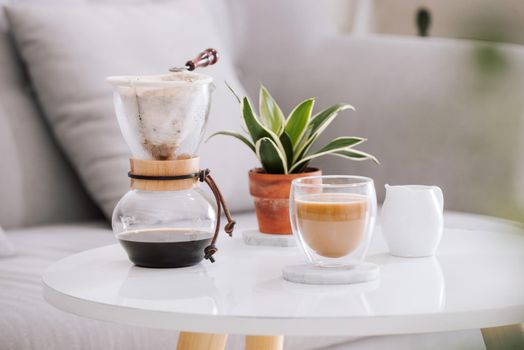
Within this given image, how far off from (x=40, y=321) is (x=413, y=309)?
632mm

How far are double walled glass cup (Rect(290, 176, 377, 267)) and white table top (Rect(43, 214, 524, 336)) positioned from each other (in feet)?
0.16

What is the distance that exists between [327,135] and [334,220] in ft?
3.57

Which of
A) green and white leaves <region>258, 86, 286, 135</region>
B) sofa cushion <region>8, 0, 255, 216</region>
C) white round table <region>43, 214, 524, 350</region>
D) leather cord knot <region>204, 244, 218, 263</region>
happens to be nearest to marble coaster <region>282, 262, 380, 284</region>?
white round table <region>43, 214, 524, 350</region>

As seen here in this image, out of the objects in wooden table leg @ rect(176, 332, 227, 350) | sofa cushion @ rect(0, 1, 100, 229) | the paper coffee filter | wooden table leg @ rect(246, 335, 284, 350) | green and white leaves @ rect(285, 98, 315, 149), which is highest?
the paper coffee filter

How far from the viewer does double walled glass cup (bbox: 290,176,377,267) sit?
922 mm

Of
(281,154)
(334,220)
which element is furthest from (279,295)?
(281,154)

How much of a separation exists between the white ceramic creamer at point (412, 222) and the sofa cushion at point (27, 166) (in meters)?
0.90

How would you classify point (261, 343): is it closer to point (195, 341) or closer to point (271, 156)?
point (195, 341)

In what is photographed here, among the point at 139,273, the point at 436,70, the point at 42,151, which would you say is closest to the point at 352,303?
the point at 139,273

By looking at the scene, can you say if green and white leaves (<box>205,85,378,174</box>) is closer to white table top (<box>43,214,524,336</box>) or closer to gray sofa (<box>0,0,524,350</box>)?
white table top (<box>43,214,524,336</box>)

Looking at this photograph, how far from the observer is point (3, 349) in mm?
1164

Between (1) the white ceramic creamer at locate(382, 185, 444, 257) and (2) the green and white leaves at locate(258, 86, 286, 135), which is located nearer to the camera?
(1) the white ceramic creamer at locate(382, 185, 444, 257)

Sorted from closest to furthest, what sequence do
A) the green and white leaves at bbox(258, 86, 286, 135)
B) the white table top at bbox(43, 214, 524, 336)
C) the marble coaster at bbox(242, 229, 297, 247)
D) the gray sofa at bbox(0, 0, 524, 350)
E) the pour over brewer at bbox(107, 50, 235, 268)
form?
the white table top at bbox(43, 214, 524, 336), the pour over brewer at bbox(107, 50, 235, 268), the marble coaster at bbox(242, 229, 297, 247), the green and white leaves at bbox(258, 86, 286, 135), the gray sofa at bbox(0, 0, 524, 350)

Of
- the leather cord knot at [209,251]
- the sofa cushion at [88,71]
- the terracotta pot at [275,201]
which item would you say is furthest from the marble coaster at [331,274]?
the sofa cushion at [88,71]
